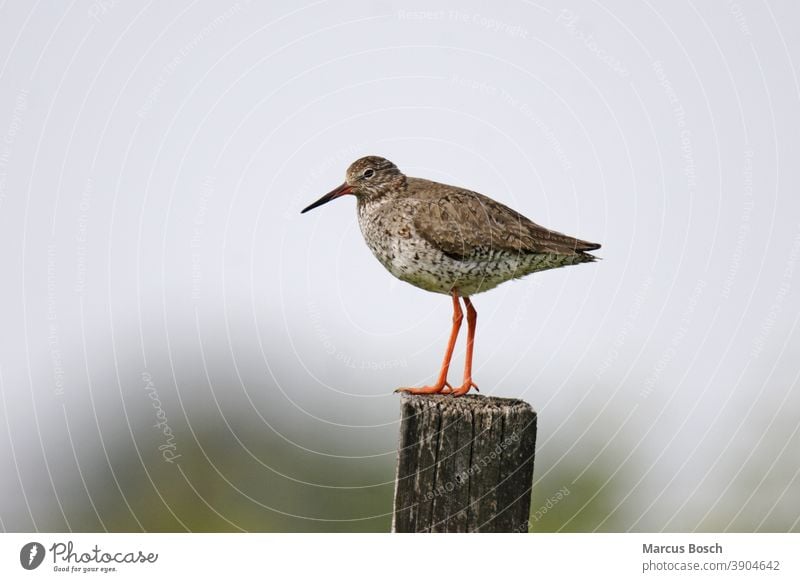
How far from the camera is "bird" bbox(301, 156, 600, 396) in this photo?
13.2 m

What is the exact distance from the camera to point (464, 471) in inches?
356

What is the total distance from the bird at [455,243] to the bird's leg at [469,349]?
0.02 meters

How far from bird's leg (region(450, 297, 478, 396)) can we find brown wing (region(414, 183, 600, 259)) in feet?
4.03

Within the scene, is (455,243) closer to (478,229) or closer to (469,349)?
(478,229)

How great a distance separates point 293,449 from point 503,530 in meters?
18.8

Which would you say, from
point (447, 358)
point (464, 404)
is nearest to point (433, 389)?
point (447, 358)

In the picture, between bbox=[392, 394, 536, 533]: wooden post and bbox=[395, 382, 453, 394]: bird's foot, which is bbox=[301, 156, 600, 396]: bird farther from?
bbox=[392, 394, 536, 533]: wooden post

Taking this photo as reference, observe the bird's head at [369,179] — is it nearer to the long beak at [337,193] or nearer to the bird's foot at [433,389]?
the long beak at [337,193]

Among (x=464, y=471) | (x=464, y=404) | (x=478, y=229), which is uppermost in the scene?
(x=478, y=229)

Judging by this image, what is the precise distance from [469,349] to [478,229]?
1.46 metres

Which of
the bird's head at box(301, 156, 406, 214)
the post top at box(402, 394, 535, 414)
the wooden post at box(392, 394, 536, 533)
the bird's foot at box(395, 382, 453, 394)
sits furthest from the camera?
the bird's head at box(301, 156, 406, 214)

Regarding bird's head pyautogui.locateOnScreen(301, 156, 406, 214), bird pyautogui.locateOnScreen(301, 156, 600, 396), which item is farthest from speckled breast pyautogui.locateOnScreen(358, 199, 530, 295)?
bird's head pyautogui.locateOnScreen(301, 156, 406, 214)
